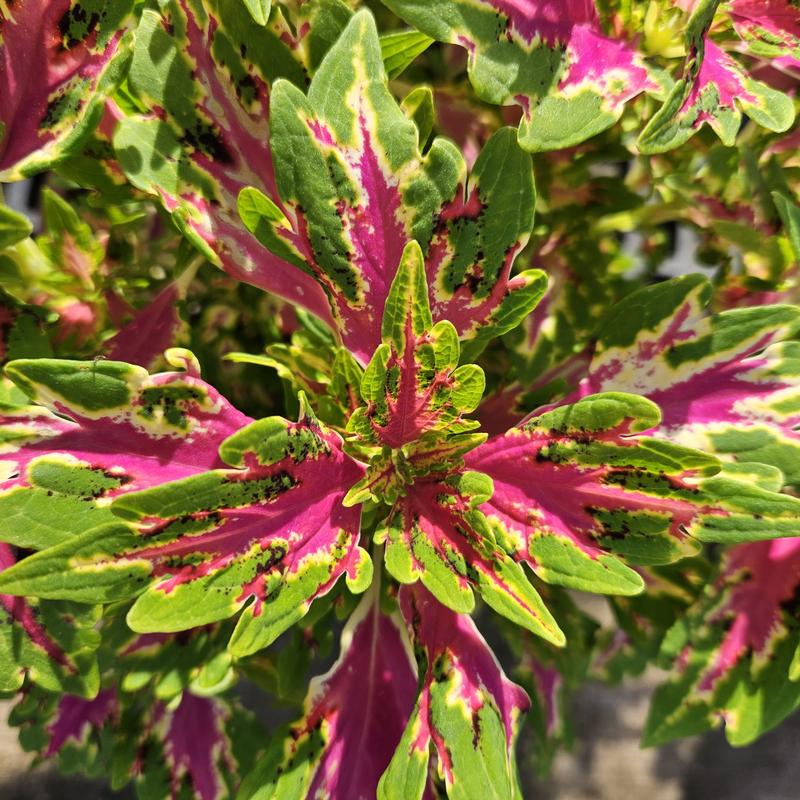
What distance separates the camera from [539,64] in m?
0.58

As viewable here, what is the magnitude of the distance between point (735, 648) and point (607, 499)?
0.32m

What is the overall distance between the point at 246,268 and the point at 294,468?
0.19 meters

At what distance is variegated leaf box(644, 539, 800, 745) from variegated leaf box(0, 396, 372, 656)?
404 millimetres

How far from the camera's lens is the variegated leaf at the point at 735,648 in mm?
756

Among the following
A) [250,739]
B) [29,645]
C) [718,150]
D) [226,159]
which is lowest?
[250,739]

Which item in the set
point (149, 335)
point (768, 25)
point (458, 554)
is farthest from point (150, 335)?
point (768, 25)

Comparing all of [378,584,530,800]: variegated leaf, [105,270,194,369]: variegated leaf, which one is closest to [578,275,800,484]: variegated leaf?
[378,584,530,800]: variegated leaf

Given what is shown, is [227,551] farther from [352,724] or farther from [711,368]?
[711,368]

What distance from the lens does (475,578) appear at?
0.56 m

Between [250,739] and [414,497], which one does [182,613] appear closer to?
[414,497]

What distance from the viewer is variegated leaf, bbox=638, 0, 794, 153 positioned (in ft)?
1.76

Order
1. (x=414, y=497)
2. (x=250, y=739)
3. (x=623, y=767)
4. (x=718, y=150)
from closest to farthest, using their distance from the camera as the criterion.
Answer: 1. (x=414, y=497)
2. (x=718, y=150)
3. (x=250, y=739)
4. (x=623, y=767)

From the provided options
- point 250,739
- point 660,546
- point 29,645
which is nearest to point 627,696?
point 250,739

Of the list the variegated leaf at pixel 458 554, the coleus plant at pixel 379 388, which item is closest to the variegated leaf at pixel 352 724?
the coleus plant at pixel 379 388
